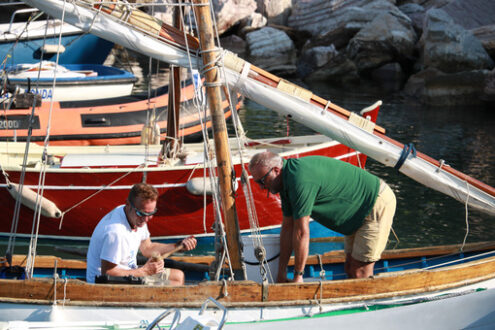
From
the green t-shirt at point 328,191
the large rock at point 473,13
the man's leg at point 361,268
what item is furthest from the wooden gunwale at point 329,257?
the large rock at point 473,13

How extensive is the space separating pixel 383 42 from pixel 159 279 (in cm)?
2289

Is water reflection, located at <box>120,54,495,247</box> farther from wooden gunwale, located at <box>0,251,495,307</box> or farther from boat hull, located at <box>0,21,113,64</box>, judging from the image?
wooden gunwale, located at <box>0,251,495,307</box>

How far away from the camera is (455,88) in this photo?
23234mm

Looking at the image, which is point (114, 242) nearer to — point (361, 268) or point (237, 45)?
point (361, 268)

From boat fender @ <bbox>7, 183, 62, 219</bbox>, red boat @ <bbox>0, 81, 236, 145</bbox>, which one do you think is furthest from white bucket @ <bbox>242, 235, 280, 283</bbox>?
red boat @ <bbox>0, 81, 236, 145</bbox>

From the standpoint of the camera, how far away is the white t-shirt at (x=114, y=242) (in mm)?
5789

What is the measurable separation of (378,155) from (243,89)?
1729mm

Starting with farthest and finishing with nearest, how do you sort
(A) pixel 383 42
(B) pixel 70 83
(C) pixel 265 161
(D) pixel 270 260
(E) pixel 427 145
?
(A) pixel 383 42, (E) pixel 427 145, (B) pixel 70 83, (D) pixel 270 260, (C) pixel 265 161

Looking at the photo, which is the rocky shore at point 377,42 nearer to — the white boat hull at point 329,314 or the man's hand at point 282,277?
the white boat hull at point 329,314

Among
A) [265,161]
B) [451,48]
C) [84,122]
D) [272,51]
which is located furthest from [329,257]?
[272,51]

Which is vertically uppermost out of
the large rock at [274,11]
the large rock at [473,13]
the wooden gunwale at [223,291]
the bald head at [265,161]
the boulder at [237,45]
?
the large rock at [274,11]

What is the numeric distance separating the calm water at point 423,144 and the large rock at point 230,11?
4570mm

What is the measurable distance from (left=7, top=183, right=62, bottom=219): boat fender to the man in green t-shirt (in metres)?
4.44

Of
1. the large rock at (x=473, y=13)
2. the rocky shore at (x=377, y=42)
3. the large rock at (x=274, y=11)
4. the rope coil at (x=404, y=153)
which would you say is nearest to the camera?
the rope coil at (x=404, y=153)
